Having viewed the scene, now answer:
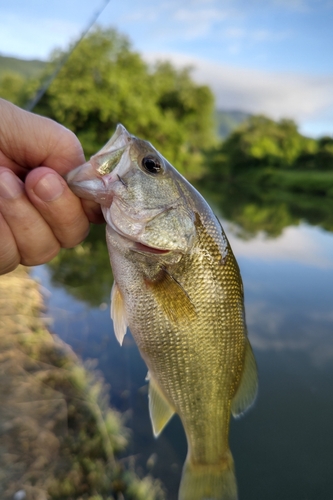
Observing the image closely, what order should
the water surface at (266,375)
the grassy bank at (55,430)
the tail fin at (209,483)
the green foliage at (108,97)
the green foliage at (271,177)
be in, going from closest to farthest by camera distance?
the tail fin at (209,483) < the grassy bank at (55,430) < the water surface at (266,375) < the green foliage at (271,177) < the green foliage at (108,97)

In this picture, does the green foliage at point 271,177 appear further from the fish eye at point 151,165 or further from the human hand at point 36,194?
the fish eye at point 151,165

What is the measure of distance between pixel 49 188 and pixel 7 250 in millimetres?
441

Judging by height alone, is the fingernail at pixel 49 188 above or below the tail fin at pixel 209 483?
above

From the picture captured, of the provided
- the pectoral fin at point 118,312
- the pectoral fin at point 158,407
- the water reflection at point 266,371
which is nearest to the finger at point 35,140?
the pectoral fin at point 118,312

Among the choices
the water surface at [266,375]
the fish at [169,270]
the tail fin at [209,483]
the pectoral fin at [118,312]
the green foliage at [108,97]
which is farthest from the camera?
the green foliage at [108,97]

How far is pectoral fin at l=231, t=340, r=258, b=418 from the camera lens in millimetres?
2047

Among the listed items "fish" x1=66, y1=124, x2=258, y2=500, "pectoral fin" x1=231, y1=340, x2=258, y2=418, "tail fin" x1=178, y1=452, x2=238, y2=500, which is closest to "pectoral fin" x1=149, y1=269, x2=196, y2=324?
"fish" x1=66, y1=124, x2=258, y2=500

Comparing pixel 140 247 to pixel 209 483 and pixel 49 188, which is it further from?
pixel 209 483

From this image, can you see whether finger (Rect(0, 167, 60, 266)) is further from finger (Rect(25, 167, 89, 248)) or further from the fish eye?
the fish eye

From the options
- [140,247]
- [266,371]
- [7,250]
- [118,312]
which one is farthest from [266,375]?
[7,250]

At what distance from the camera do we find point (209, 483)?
207 cm

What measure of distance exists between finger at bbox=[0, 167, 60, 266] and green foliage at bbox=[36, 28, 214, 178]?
2163 cm

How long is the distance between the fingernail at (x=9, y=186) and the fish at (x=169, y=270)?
268 millimetres

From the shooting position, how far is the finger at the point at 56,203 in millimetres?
1848
